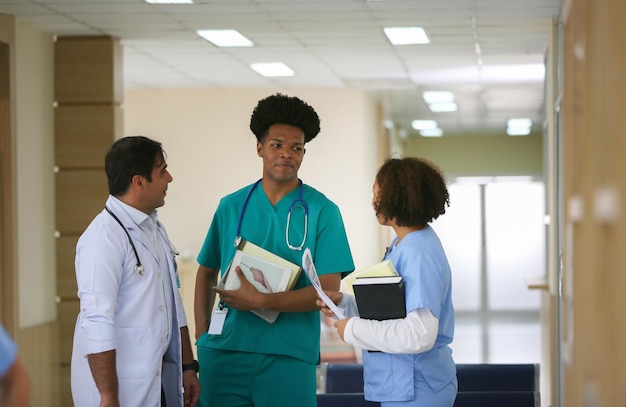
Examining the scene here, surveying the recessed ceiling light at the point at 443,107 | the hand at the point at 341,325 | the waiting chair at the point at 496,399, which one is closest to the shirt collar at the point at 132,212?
the hand at the point at 341,325

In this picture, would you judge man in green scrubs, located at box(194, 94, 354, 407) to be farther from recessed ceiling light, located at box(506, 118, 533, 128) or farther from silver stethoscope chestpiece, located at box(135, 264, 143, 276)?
recessed ceiling light, located at box(506, 118, 533, 128)

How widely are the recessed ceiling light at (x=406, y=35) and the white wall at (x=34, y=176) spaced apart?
2543 millimetres

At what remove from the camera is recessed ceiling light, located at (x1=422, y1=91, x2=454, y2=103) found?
39.1ft

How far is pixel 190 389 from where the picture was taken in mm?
3277

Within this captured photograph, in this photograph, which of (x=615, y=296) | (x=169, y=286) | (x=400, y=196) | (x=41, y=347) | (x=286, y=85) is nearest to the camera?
(x=615, y=296)

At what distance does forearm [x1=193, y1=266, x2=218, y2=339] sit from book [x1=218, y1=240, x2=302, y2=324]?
0.24 m

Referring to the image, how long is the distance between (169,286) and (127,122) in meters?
8.93

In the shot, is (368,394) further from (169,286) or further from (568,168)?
(568,168)

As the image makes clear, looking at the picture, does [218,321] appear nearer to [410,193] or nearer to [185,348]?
[185,348]

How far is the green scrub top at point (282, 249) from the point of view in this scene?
330 centimetres

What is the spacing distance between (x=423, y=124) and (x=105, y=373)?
13.7 meters

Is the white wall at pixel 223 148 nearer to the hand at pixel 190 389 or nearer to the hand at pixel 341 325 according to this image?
the hand at pixel 190 389

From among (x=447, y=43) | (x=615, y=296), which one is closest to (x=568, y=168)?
(x=615, y=296)

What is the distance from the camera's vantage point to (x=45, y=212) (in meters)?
7.37
